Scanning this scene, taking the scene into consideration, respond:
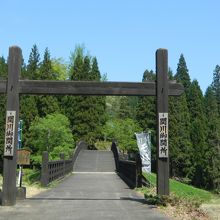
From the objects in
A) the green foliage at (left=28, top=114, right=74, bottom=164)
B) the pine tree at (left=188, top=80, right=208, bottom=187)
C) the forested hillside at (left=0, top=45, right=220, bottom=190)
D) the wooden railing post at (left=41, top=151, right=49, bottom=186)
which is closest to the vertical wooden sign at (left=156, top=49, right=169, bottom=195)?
the wooden railing post at (left=41, top=151, right=49, bottom=186)

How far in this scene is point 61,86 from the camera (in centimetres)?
1055

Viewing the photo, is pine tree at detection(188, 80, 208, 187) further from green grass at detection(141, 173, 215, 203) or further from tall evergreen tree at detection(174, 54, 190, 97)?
green grass at detection(141, 173, 215, 203)

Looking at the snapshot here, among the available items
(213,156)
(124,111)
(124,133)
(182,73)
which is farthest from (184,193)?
(124,111)

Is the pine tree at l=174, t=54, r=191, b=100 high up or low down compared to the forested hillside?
up

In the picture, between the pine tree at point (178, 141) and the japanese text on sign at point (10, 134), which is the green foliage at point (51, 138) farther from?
the japanese text on sign at point (10, 134)

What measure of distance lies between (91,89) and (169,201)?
336 centimetres

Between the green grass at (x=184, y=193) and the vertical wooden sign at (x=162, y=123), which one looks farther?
the green grass at (x=184, y=193)

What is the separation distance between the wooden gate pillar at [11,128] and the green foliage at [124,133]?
46529mm

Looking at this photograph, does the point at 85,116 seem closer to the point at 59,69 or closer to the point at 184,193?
the point at 59,69

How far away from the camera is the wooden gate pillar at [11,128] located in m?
9.96

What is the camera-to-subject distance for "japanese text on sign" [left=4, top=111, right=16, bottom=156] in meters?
10.1

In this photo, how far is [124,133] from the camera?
59219mm

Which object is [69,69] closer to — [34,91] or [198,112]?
[198,112]

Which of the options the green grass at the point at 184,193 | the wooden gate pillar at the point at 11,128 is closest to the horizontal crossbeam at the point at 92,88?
the wooden gate pillar at the point at 11,128
